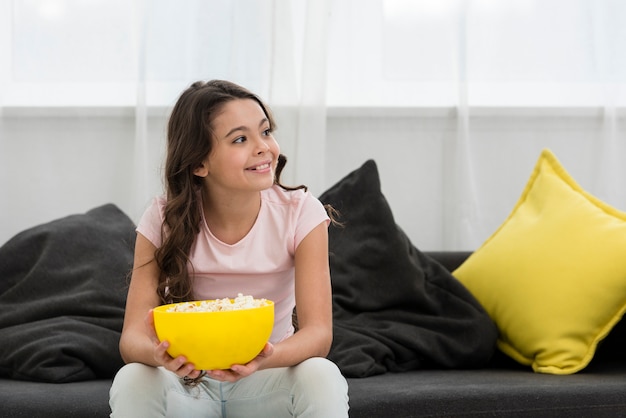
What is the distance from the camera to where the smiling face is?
1.79 metres

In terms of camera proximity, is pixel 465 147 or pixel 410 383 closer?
pixel 410 383

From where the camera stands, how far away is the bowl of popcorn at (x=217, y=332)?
1456mm

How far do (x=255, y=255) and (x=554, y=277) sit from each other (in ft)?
2.60

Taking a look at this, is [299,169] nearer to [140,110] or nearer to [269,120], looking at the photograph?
[140,110]

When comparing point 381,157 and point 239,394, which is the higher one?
point 381,157

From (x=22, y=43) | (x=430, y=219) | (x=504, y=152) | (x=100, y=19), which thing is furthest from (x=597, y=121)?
(x=22, y=43)

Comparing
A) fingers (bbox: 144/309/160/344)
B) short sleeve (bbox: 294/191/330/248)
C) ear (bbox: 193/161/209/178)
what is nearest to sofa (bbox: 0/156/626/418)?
fingers (bbox: 144/309/160/344)

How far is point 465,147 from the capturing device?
9.07 feet

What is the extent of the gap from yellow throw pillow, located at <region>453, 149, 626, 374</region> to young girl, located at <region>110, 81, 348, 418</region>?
635 mm

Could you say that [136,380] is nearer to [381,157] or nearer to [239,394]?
[239,394]

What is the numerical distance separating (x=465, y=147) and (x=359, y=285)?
0.67 m

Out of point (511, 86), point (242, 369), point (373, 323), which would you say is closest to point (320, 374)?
point (242, 369)

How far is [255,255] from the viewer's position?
1847 mm

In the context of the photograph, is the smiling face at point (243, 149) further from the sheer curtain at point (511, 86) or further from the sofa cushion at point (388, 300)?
the sheer curtain at point (511, 86)
